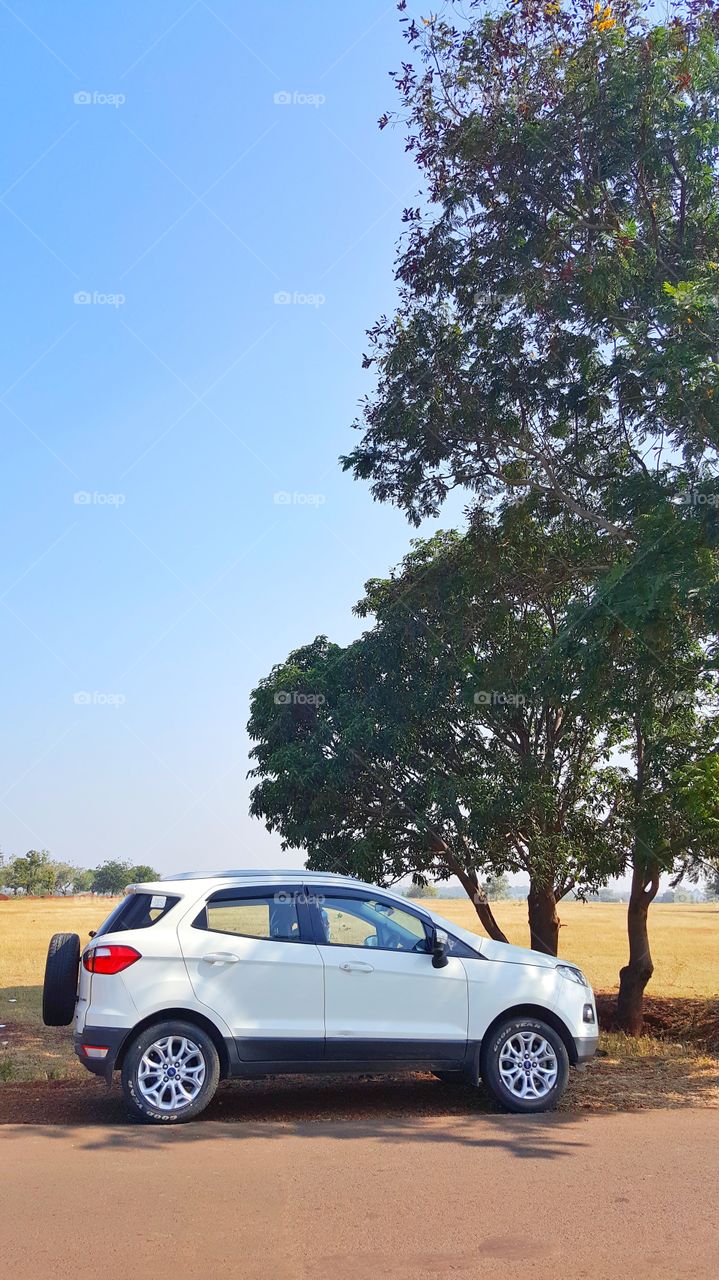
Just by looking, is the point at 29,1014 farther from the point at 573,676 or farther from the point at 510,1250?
the point at 510,1250

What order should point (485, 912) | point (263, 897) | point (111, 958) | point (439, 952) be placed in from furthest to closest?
point (485, 912)
point (263, 897)
point (439, 952)
point (111, 958)

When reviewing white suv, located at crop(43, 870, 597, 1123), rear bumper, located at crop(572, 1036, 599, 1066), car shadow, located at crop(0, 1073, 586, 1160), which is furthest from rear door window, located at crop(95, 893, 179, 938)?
rear bumper, located at crop(572, 1036, 599, 1066)

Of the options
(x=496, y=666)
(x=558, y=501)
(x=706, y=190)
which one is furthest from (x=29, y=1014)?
(x=706, y=190)

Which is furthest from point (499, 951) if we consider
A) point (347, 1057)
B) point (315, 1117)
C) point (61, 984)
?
point (61, 984)

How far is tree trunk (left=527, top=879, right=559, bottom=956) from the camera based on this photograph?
1725cm

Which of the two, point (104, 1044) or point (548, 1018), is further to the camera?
point (548, 1018)

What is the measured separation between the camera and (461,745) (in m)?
17.1

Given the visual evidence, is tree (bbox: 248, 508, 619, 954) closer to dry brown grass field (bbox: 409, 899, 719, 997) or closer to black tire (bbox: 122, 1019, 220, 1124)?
dry brown grass field (bbox: 409, 899, 719, 997)

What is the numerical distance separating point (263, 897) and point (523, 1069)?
243cm

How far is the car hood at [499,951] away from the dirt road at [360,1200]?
1.21 metres

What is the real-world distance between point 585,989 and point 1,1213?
4.88 m

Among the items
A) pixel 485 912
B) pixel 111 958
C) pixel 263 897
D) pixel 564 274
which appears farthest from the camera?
pixel 485 912

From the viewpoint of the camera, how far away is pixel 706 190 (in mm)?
12453

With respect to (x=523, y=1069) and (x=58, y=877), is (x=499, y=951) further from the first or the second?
(x=58, y=877)
